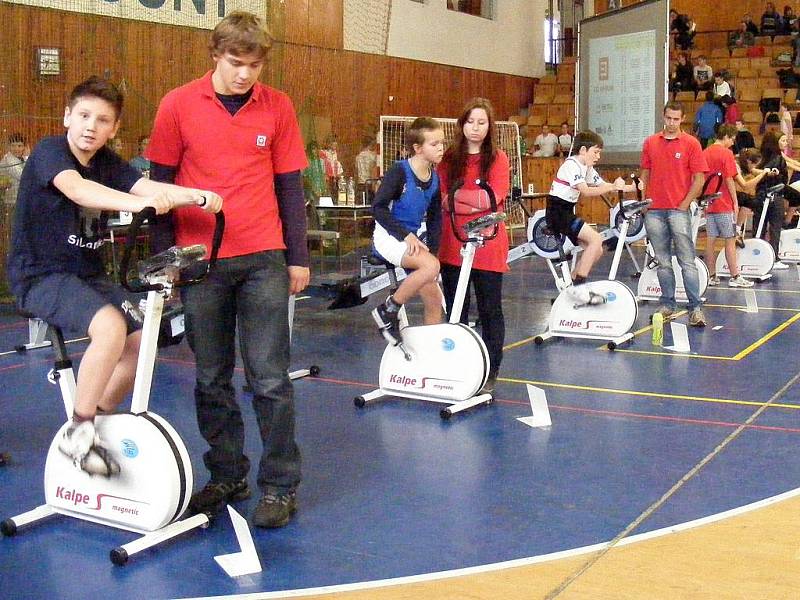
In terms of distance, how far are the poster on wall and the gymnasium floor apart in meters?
6.62

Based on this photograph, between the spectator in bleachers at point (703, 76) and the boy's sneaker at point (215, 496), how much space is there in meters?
18.7

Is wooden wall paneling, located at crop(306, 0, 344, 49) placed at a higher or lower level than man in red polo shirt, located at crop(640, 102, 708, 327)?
higher

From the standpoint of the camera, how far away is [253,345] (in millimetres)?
3770

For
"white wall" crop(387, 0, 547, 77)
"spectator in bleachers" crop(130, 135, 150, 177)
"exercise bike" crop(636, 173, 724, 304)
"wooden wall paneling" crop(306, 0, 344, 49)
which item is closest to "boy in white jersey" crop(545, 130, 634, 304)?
"exercise bike" crop(636, 173, 724, 304)

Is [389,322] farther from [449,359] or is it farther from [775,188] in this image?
[775,188]

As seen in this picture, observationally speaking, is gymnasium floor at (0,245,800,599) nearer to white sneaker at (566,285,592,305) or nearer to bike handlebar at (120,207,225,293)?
white sneaker at (566,285,592,305)

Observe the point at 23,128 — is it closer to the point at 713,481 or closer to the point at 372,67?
the point at 372,67

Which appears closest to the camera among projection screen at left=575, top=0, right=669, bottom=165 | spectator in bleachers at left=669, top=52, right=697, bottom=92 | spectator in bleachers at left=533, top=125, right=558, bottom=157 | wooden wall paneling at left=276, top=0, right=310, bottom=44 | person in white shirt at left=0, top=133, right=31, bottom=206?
person in white shirt at left=0, top=133, right=31, bottom=206

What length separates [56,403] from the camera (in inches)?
237

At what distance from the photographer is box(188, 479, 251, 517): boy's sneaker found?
3957mm

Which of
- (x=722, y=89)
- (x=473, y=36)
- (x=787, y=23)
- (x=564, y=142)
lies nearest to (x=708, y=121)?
(x=722, y=89)

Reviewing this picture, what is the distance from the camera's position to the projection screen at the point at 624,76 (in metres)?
12.9

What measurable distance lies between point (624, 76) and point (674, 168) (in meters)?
5.55

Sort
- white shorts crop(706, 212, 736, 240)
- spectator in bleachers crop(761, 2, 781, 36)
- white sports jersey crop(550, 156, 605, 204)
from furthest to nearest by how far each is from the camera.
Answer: spectator in bleachers crop(761, 2, 781, 36) < white shorts crop(706, 212, 736, 240) < white sports jersey crop(550, 156, 605, 204)
